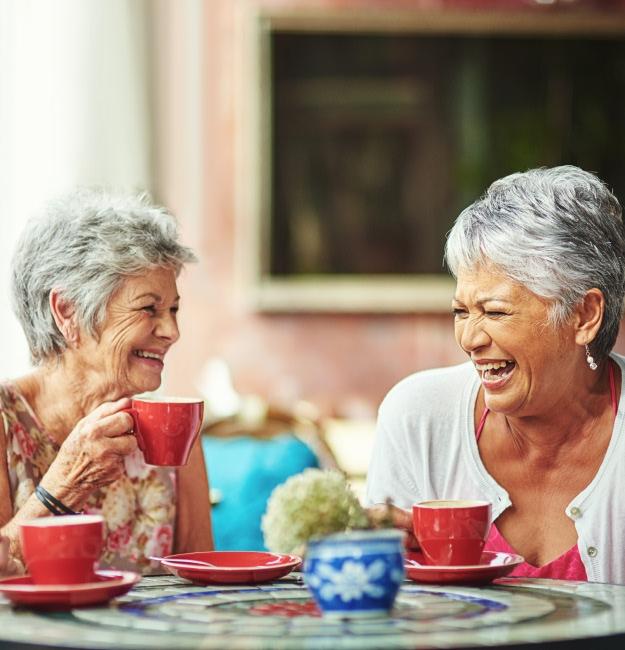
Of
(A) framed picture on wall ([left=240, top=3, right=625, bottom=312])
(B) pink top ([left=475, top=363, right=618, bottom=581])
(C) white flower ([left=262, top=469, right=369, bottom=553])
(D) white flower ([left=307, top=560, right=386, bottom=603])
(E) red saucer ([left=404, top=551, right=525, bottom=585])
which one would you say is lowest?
(B) pink top ([left=475, top=363, right=618, bottom=581])

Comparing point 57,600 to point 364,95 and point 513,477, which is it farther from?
point 364,95

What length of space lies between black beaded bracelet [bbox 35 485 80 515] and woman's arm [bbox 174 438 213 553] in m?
0.43

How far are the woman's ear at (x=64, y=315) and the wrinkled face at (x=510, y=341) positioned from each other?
68 cm

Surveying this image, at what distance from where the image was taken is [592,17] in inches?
169

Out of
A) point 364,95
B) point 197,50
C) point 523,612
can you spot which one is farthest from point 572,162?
point 523,612

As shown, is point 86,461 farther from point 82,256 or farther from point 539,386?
point 539,386

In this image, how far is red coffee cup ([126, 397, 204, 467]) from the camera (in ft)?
5.87

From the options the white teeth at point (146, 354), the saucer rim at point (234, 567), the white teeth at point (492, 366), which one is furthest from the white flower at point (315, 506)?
the white teeth at point (146, 354)

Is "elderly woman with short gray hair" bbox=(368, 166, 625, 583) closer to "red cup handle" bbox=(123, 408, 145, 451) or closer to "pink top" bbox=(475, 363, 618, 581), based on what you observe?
"pink top" bbox=(475, 363, 618, 581)

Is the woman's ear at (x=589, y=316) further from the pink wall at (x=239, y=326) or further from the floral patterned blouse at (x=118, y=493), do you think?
the pink wall at (x=239, y=326)

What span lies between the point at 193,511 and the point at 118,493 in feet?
0.48

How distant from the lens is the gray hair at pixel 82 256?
2.14 meters

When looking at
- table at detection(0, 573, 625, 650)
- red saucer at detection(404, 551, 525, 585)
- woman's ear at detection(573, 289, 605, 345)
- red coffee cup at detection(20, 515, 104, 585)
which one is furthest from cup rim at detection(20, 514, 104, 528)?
woman's ear at detection(573, 289, 605, 345)

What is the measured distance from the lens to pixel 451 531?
5.43 ft
